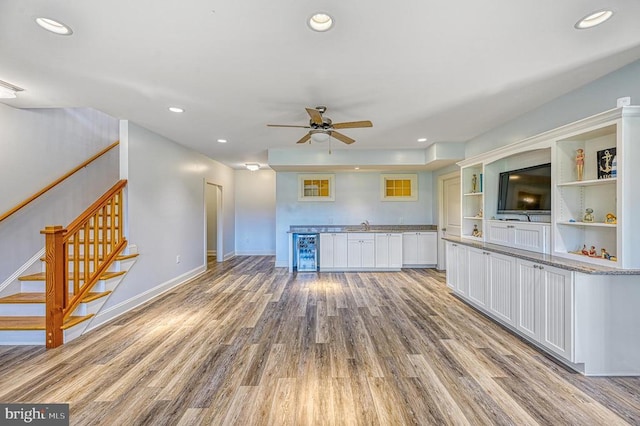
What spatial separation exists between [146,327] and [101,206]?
62.0 inches

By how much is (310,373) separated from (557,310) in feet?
7.38

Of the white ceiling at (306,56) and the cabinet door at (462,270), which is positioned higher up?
the white ceiling at (306,56)

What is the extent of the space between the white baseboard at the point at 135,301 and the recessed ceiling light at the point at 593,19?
5.22 m

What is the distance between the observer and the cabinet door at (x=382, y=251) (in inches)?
236

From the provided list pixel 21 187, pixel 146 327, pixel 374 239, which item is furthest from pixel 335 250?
pixel 21 187

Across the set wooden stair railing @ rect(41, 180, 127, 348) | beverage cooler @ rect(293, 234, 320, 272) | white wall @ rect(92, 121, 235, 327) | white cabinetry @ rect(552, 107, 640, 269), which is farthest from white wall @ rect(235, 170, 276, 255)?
white cabinetry @ rect(552, 107, 640, 269)

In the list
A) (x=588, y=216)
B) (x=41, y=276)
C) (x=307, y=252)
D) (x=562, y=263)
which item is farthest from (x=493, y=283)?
(x=41, y=276)

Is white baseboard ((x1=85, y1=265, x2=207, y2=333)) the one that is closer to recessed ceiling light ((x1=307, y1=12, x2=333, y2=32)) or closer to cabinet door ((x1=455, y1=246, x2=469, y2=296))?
recessed ceiling light ((x1=307, y1=12, x2=333, y2=32))

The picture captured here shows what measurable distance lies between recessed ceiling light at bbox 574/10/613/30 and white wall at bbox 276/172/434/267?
481 centimetres

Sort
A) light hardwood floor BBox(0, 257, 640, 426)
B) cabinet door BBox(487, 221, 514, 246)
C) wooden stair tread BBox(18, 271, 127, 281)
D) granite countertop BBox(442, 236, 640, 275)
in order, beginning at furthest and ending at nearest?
cabinet door BBox(487, 221, 514, 246) < wooden stair tread BBox(18, 271, 127, 281) < granite countertop BBox(442, 236, 640, 275) < light hardwood floor BBox(0, 257, 640, 426)

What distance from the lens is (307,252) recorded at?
610cm

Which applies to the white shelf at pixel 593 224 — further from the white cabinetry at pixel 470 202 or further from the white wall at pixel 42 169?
the white wall at pixel 42 169

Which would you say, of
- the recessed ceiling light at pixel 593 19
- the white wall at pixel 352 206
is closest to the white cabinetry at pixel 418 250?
the white wall at pixel 352 206

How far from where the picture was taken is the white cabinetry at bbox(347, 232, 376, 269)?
598 centimetres
